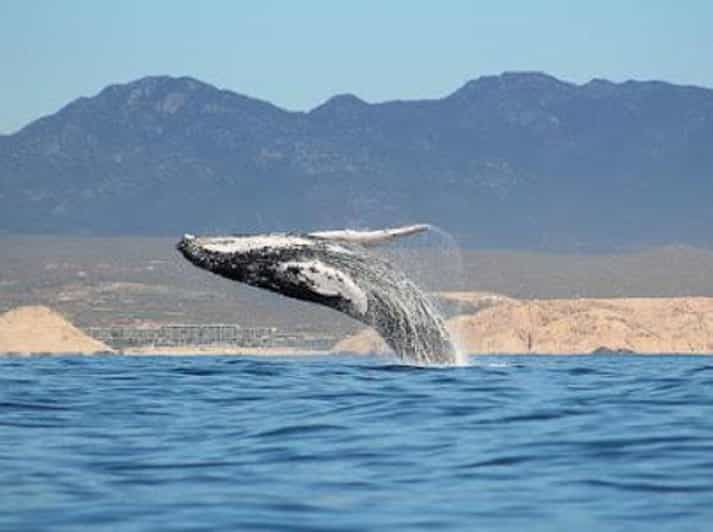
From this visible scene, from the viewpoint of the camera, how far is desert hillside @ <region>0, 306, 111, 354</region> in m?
91.4

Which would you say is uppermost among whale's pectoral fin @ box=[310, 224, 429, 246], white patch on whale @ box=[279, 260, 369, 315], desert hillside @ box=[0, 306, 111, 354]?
whale's pectoral fin @ box=[310, 224, 429, 246]

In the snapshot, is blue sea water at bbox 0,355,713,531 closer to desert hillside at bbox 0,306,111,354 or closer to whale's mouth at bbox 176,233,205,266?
whale's mouth at bbox 176,233,205,266

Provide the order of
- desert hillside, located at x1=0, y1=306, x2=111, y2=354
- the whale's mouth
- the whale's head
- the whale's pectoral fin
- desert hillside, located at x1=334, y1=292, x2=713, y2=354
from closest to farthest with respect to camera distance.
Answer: the whale's pectoral fin
the whale's mouth
the whale's head
desert hillside, located at x1=0, y1=306, x2=111, y2=354
desert hillside, located at x1=334, y1=292, x2=713, y2=354

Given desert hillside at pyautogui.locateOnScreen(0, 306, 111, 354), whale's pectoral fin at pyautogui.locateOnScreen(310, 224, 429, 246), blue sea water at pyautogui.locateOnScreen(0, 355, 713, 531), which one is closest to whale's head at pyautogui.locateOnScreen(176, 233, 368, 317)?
whale's pectoral fin at pyautogui.locateOnScreen(310, 224, 429, 246)

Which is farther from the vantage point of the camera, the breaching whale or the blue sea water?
the breaching whale

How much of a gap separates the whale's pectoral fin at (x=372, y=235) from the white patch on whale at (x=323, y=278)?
1.63ft

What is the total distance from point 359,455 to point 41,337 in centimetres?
8057

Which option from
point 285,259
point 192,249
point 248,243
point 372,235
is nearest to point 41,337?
point 248,243

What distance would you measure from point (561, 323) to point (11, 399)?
318 feet

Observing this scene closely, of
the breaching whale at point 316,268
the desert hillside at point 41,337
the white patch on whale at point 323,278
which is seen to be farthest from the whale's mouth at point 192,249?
the desert hillside at point 41,337

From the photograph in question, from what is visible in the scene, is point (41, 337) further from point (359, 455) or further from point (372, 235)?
point (359, 455)

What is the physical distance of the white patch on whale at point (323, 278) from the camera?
25297 mm

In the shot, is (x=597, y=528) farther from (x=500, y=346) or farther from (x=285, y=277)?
(x=500, y=346)

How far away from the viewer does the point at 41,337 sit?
94.7m
